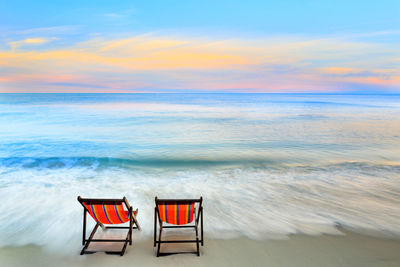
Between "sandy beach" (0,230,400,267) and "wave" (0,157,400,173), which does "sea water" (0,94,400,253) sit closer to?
"wave" (0,157,400,173)

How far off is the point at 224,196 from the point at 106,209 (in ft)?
11.1

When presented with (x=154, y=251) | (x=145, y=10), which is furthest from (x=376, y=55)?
(x=154, y=251)

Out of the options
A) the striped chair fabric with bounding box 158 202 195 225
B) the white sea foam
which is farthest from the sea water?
the striped chair fabric with bounding box 158 202 195 225

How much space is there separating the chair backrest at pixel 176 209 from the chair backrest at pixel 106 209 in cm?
48

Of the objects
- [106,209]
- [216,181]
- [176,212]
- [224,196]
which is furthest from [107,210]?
[216,181]

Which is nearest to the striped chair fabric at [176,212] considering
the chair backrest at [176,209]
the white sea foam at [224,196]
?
the chair backrest at [176,209]

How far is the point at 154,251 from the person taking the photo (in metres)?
3.63

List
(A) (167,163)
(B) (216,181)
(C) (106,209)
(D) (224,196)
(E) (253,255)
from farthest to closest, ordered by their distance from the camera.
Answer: (A) (167,163)
(B) (216,181)
(D) (224,196)
(E) (253,255)
(C) (106,209)

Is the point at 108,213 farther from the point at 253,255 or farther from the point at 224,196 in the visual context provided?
A: the point at 224,196

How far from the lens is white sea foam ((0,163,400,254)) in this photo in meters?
4.38

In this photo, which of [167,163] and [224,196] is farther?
[167,163]

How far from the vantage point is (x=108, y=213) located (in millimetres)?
3352

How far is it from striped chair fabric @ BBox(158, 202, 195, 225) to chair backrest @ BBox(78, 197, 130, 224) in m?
0.51

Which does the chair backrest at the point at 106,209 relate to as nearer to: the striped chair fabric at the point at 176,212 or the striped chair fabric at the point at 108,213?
the striped chair fabric at the point at 108,213
